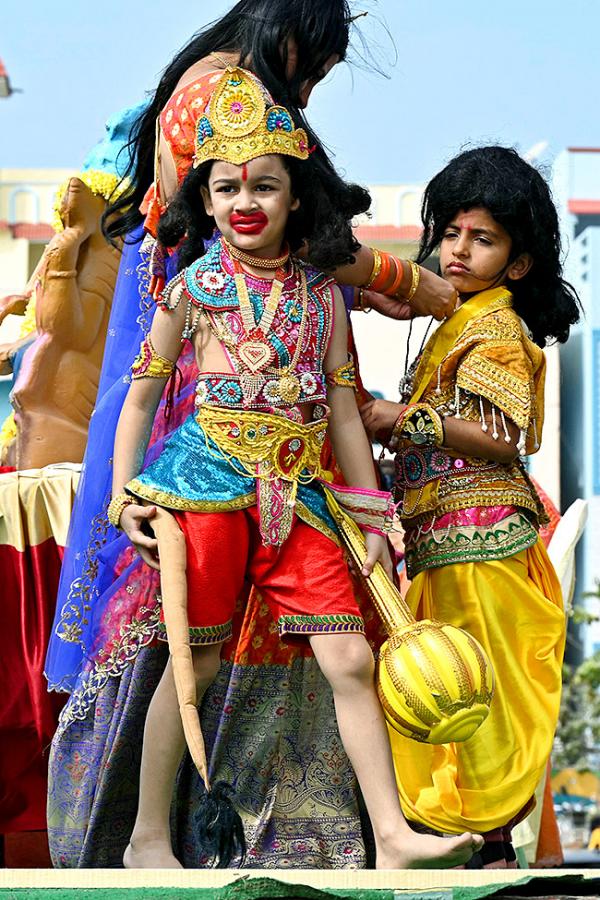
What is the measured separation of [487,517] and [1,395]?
4.58 m

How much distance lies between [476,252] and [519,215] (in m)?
0.14

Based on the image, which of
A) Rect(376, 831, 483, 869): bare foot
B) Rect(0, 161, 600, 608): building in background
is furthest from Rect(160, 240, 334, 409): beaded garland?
Rect(0, 161, 600, 608): building in background

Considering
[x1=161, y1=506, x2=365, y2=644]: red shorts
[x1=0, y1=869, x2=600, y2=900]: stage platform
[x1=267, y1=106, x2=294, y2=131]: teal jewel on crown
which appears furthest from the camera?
[x1=267, y1=106, x2=294, y2=131]: teal jewel on crown

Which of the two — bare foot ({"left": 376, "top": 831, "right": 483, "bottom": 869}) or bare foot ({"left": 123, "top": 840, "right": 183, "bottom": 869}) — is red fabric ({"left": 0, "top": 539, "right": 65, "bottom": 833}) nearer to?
bare foot ({"left": 123, "top": 840, "right": 183, "bottom": 869})

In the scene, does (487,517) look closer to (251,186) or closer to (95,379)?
A: (251,186)

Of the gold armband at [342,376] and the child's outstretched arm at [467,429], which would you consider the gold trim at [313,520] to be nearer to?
the gold armband at [342,376]

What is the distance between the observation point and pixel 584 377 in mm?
22703

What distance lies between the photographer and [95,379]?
16.0ft

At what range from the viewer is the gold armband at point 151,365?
3.24 metres

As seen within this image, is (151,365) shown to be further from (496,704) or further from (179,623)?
(496,704)

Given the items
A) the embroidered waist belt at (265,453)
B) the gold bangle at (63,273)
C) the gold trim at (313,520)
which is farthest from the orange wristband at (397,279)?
the gold bangle at (63,273)

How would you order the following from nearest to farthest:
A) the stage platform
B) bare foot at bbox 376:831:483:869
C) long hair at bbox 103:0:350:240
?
the stage platform → bare foot at bbox 376:831:483:869 → long hair at bbox 103:0:350:240

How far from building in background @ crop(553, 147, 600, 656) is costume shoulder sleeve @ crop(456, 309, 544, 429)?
19.1 m

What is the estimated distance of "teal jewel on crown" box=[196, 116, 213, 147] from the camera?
127 inches
